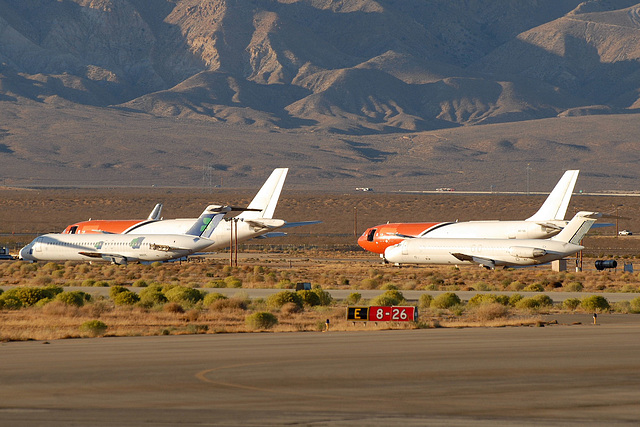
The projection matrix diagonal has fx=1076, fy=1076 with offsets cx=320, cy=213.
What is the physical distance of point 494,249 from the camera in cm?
6600

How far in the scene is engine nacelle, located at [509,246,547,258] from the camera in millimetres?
62438

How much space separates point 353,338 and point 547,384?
9.23m

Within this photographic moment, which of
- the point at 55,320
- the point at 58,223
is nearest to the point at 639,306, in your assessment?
the point at 55,320

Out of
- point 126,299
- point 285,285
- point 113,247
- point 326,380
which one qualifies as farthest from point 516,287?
point 326,380

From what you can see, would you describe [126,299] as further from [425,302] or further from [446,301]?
[446,301]

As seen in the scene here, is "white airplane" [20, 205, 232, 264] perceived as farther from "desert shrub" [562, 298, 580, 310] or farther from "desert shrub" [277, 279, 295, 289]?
"desert shrub" [562, 298, 580, 310]

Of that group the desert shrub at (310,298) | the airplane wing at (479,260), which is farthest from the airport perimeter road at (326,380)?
the airplane wing at (479,260)

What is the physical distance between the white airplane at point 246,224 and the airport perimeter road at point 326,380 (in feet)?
145

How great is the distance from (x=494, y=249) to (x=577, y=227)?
6.46 m

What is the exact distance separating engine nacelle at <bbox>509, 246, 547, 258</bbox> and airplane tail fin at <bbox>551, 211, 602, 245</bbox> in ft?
4.44

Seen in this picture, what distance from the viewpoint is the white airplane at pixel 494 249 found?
6169cm

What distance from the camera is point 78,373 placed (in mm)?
20750

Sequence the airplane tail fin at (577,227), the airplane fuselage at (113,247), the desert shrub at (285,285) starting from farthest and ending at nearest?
1. the airplane fuselage at (113,247)
2. the airplane tail fin at (577,227)
3. the desert shrub at (285,285)

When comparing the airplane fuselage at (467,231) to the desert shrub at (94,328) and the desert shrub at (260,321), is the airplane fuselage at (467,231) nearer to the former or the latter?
the desert shrub at (260,321)
